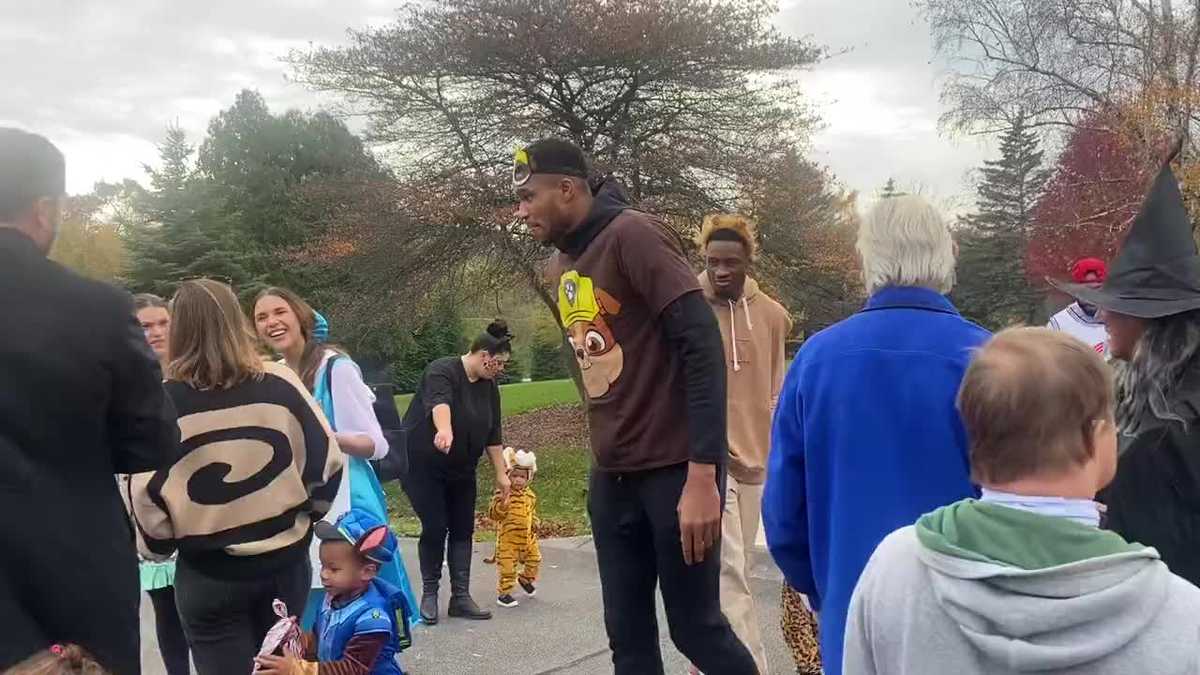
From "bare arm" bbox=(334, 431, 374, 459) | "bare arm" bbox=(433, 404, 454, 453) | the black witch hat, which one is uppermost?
the black witch hat

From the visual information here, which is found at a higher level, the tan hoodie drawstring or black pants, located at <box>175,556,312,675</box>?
the tan hoodie drawstring

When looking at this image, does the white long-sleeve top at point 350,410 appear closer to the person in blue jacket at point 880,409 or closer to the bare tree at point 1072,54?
the person in blue jacket at point 880,409

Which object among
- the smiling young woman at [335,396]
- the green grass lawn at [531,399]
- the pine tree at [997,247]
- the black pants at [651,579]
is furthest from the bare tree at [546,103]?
the pine tree at [997,247]

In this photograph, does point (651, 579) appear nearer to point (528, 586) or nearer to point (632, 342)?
point (632, 342)

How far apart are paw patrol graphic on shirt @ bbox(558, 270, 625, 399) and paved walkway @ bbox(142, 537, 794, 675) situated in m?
2.35

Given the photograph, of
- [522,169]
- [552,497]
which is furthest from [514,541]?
[552,497]

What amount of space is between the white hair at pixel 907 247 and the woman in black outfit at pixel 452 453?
3855 millimetres

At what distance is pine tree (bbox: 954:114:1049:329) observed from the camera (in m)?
42.2

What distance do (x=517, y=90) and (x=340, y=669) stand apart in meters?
15.0

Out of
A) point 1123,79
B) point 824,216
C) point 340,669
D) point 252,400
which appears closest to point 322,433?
point 252,400

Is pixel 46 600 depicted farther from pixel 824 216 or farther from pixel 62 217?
pixel 824 216

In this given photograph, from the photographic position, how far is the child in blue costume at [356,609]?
3.49 metres

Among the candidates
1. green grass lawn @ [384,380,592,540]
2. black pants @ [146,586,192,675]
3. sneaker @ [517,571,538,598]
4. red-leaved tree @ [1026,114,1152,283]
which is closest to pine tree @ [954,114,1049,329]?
red-leaved tree @ [1026,114,1152,283]

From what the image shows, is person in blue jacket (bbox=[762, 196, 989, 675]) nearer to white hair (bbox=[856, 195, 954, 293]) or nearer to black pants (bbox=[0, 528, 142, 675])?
white hair (bbox=[856, 195, 954, 293])
